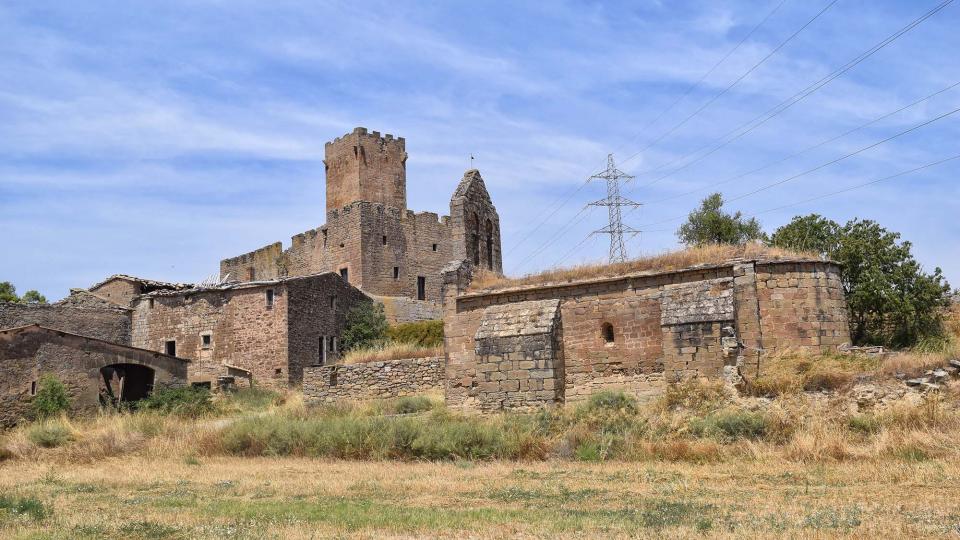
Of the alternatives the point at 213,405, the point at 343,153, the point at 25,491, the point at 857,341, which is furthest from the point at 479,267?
the point at 343,153

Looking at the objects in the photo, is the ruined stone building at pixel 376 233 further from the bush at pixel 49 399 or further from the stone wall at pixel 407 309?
the bush at pixel 49 399

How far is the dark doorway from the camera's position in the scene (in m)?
25.2

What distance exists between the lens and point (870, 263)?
24.1 meters

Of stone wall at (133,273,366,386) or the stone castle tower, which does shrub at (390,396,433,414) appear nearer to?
stone wall at (133,273,366,386)

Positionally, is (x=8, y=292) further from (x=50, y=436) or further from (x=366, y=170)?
(x=50, y=436)

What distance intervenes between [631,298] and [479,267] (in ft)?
20.0

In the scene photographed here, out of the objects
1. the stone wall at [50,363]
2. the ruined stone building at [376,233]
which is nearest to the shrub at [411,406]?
the stone wall at [50,363]

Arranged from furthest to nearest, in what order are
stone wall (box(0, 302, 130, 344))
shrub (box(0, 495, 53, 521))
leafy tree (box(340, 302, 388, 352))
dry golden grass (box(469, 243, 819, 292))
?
leafy tree (box(340, 302, 388, 352)), stone wall (box(0, 302, 130, 344)), dry golden grass (box(469, 243, 819, 292)), shrub (box(0, 495, 53, 521))

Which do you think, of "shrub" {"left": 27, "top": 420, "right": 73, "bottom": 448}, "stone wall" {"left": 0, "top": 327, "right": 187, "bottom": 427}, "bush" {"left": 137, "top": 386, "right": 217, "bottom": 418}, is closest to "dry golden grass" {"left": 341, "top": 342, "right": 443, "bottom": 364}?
"bush" {"left": 137, "top": 386, "right": 217, "bottom": 418}

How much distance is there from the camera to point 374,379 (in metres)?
24.5

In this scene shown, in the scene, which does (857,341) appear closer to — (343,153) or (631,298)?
(631,298)

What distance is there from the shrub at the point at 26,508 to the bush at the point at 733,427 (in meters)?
9.14

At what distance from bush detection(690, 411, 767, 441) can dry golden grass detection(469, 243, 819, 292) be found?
5.59 meters

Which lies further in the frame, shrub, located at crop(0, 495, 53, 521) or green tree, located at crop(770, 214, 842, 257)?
green tree, located at crop(770, 214, 842, 257)
